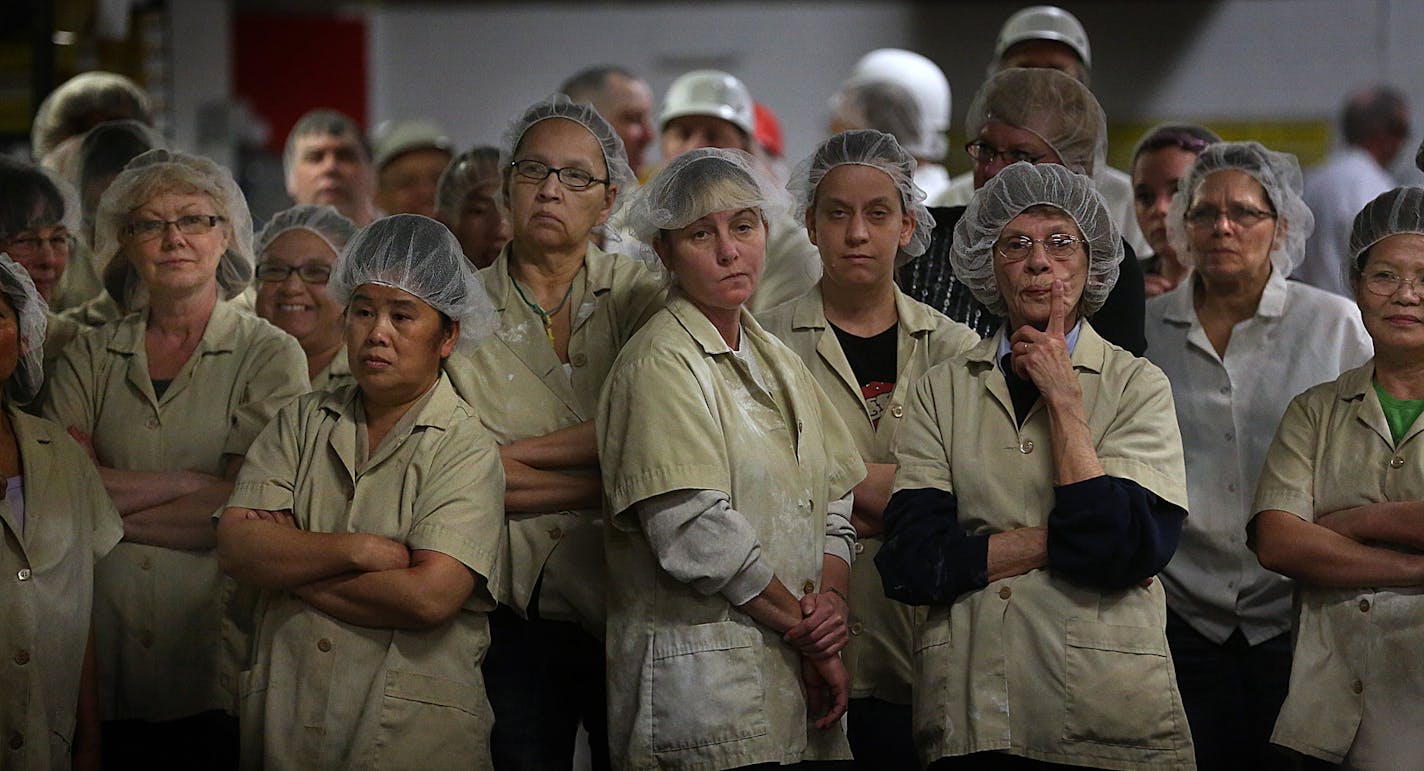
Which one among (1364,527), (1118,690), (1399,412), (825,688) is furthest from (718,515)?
(1399,412)

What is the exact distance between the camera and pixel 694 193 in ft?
9.55

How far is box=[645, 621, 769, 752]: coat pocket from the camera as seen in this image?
8.88ft

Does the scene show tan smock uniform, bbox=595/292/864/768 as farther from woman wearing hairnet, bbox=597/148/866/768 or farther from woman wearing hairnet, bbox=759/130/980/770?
woman wearing hairnet, bbox=759/130/980/770

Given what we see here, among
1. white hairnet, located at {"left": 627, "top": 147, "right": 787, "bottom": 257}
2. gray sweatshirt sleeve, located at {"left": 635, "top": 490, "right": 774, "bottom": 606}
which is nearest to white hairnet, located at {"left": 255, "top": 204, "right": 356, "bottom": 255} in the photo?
white hairnet, located at {"left": 627, "top": 147, "right": 787, "bottom": 257}

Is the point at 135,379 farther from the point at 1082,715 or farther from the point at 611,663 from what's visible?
the point at 1082,715

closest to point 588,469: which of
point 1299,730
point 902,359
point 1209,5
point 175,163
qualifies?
point 902,359

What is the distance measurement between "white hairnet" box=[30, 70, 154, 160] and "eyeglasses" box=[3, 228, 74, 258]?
0.96m

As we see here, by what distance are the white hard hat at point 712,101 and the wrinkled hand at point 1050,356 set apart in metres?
2.19

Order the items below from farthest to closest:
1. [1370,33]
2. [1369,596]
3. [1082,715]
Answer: [1370,33] < [1369,596] < [1082,715]

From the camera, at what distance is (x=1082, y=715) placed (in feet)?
8.84

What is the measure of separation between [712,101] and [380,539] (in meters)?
2.48

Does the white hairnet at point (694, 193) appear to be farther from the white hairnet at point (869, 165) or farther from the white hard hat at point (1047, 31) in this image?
the white hard hat at point (1047, 31)

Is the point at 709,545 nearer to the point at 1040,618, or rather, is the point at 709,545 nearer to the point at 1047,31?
the point at 1040,618

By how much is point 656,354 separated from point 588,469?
378 millimetres
